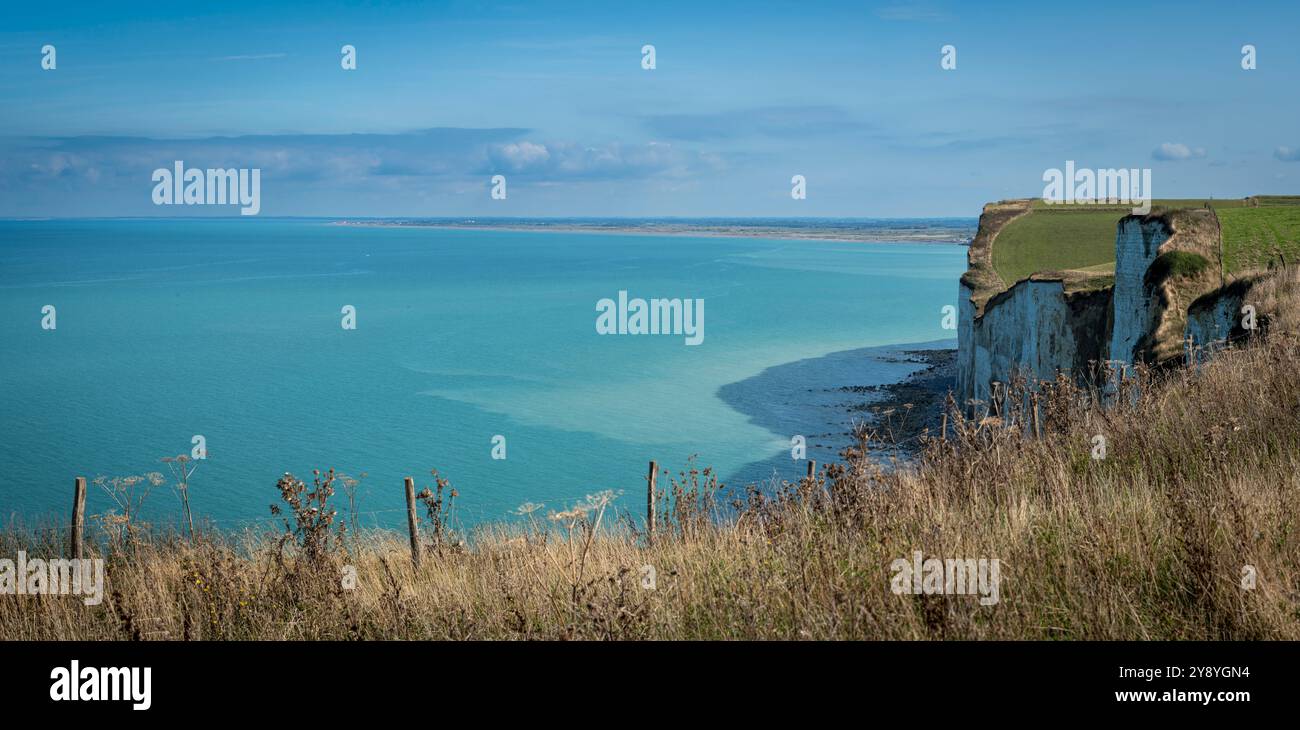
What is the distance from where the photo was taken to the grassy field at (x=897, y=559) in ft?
17.6

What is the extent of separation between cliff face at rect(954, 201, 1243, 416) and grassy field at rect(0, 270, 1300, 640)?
690 cm

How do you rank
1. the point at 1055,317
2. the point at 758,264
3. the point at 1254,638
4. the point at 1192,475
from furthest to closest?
the point at 758,264 → the point at 1055,317 → the point at 1192,475 → the point at 1254,638

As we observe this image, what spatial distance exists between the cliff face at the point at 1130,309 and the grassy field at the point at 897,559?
690 centimetres

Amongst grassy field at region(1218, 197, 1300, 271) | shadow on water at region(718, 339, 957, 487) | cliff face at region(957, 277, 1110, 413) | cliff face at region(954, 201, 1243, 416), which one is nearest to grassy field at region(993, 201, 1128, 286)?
cliff face at region(957, 277, 1110, 413)

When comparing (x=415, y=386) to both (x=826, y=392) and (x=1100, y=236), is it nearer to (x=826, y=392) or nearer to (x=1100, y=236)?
(x=826, y=392)

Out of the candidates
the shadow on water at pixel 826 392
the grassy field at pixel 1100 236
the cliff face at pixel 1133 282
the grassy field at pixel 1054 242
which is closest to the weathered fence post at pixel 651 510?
the cliff face at pixel 1133 282

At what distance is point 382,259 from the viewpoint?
192875 millimetres

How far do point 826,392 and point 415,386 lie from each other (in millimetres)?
22536

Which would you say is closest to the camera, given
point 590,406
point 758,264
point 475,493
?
point 475,493

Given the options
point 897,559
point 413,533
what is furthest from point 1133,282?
point 897,559

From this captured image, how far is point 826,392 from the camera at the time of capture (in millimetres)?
49125
